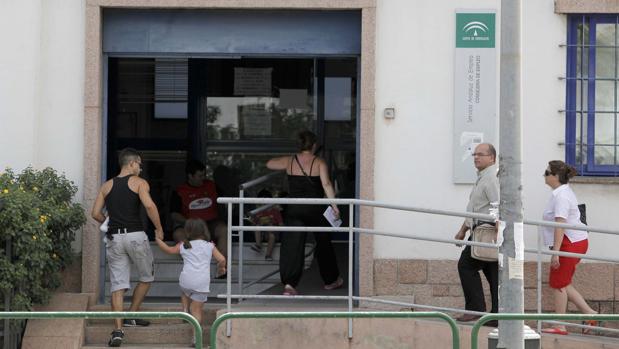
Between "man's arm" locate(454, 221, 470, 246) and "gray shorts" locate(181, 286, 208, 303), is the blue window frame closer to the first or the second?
"man's arm" locate(454, 221, 470, 246)

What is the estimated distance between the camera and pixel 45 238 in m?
10.8

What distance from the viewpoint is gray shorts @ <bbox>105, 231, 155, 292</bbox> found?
37.9 ft

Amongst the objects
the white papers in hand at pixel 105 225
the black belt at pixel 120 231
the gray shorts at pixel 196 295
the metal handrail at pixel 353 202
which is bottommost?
the gray shorts at pixel 196 295

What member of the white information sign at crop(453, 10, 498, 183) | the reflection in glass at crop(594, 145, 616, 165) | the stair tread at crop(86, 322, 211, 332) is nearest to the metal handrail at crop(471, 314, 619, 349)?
the white information sign at crop(453, 10, 498, 183)

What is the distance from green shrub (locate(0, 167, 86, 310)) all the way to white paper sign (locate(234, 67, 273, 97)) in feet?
13.5

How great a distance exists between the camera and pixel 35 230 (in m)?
10.6

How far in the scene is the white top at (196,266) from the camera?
11383 millimetres

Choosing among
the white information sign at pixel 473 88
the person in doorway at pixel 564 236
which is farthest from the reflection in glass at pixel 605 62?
the person in doorway at pixel 564 236

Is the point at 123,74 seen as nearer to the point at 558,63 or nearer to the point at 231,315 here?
the point at 558,63

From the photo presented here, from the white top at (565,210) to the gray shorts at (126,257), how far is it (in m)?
3.89

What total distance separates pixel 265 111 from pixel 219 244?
8.11 ft

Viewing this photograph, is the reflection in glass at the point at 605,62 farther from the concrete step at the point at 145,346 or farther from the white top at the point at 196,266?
the concrete step at the point at 145,346

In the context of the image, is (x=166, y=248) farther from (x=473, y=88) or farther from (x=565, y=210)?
(x=565, y=210)

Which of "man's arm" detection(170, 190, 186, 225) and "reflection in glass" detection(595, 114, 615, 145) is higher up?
"reflection in glass" detection(595, 114, 615, 145)
